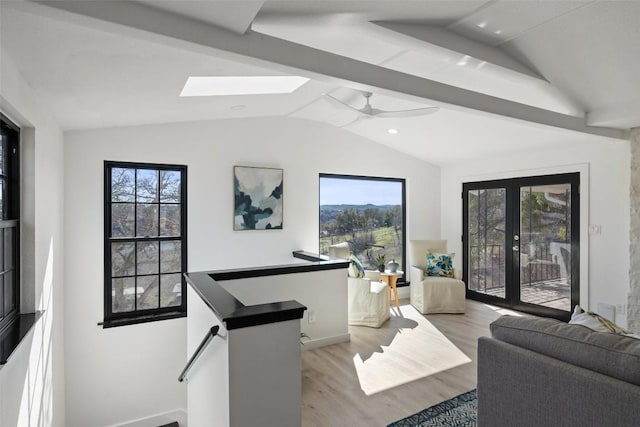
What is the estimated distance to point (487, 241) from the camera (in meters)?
5.75

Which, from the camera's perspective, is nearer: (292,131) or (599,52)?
(599,52)

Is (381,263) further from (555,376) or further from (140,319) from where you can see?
(555,376)

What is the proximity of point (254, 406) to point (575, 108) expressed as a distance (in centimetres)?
396

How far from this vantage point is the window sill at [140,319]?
374 centimetres

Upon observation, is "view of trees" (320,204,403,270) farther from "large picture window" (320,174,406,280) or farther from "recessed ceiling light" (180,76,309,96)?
"recessed ceiling light" (180,76,309,96)

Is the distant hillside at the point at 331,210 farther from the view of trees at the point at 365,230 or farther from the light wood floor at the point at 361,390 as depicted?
the light wood floor at the point at 361,390

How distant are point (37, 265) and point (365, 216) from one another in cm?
435

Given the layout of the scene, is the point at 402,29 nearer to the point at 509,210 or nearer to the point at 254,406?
the point at 254,406

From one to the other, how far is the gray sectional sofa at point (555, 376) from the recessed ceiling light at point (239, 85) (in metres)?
2.69

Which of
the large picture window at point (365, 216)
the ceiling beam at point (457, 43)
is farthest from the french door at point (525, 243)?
the ceiling beam at point (457, 43)

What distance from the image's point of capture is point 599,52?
2.81 meters

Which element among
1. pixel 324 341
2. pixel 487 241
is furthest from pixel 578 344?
pixel 487 241

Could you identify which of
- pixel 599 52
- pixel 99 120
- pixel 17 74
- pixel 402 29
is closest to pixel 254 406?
pixel 17 74

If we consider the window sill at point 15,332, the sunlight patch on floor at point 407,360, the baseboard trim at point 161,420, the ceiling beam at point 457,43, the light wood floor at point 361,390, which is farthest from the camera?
the baseboard trim at point 161,420
